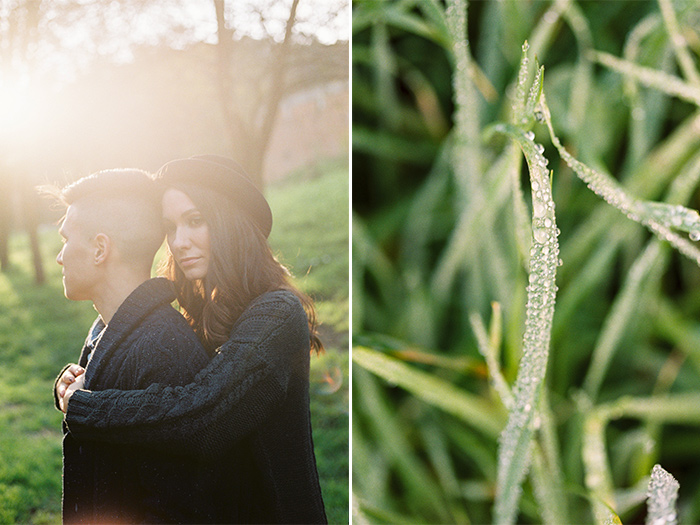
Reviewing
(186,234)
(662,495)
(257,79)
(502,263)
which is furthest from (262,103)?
(662,495)

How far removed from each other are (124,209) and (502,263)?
0.29 meters

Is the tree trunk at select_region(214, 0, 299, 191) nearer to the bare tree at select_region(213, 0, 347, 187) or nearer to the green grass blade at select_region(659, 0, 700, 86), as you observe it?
the bare tree at select_region(213, 0, 347, 187)

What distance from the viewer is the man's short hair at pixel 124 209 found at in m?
0.39

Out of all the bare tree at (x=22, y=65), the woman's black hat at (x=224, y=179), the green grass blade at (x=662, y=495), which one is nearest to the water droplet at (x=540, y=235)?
the green grass blade at (x=662, y=495)

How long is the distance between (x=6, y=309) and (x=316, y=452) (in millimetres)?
262

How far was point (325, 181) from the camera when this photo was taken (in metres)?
0.46

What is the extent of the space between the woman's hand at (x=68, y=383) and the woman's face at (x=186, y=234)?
0.10m

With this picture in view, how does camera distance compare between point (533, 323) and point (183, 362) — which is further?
point (183, 362)

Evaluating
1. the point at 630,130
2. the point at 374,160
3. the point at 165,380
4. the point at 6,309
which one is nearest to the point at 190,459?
the point at 165,380

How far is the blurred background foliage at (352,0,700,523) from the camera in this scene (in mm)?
417

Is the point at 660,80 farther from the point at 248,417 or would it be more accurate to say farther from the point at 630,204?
the point at 248,417

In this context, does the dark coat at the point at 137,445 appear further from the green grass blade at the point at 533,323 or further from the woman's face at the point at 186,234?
the green grass blade at the point at 533,323

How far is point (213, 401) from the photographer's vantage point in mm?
370

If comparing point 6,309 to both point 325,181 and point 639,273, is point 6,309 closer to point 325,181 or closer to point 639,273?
point 325,181
